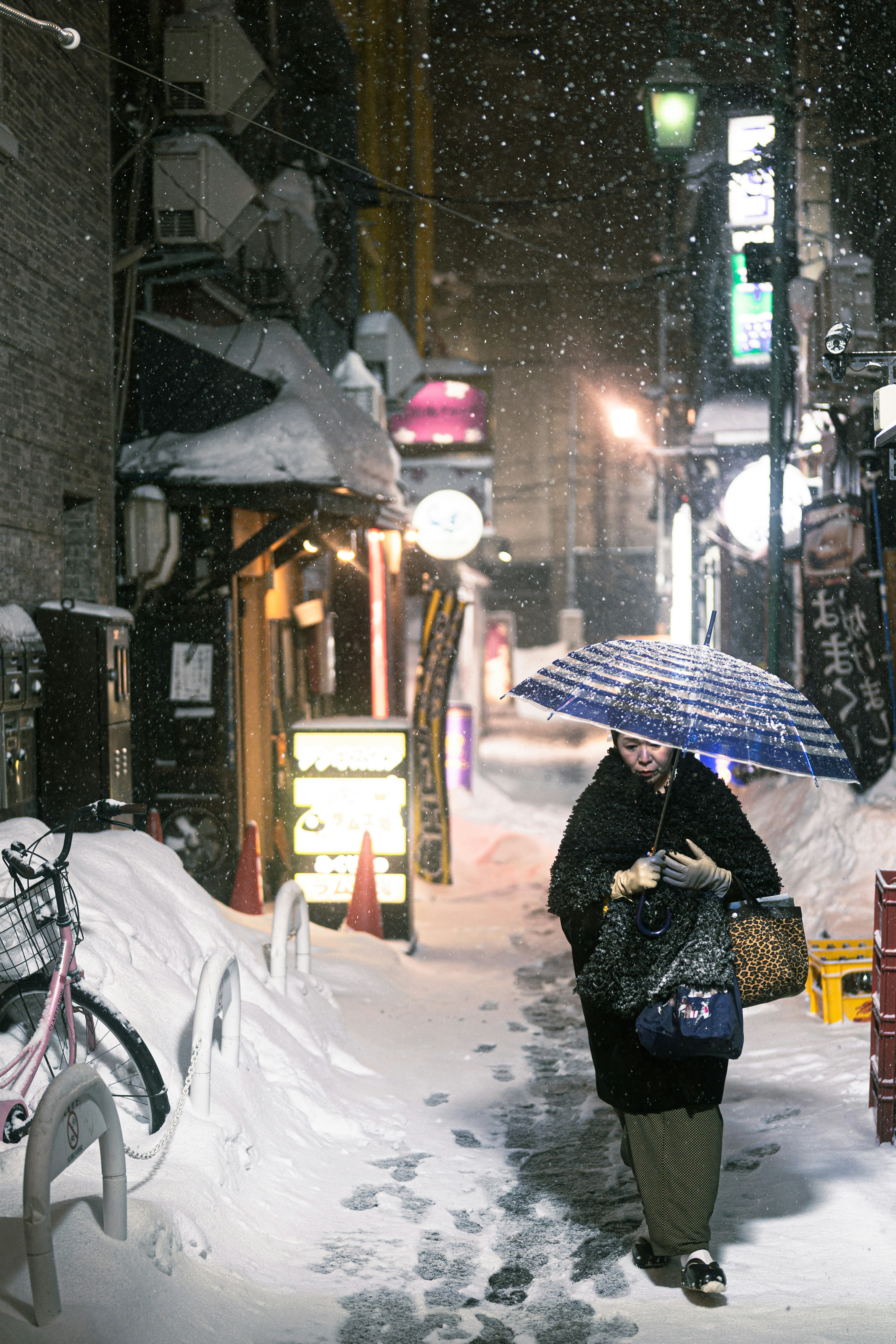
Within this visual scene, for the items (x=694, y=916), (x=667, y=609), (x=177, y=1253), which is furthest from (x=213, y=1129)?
(x=667, y=609)

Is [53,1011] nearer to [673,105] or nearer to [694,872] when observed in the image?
[694,872]

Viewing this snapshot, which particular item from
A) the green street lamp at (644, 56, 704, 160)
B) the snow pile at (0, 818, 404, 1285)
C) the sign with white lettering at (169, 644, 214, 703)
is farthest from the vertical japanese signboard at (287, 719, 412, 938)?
the green street lamp at (644, 56, 704, 160)

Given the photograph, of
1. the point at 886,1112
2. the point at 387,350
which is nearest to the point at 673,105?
the point at 387,350

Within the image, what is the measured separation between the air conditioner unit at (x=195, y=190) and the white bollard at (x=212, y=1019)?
9180mm

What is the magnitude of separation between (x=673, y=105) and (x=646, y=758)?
643 inches

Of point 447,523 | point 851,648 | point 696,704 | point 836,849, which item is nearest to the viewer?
point 696,704

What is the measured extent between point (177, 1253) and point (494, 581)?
5352 centimetres

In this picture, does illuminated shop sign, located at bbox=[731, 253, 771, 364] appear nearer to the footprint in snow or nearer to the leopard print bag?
the footprint in snow

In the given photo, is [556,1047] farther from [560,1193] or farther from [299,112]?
[299,112]

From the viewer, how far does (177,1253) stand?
162 inches

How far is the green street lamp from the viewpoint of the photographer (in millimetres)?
17562

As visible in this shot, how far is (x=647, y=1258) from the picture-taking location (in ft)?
14.7

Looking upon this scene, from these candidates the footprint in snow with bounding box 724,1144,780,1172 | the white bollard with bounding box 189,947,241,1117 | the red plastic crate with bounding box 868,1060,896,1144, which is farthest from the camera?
the footprint in snow with bounding box 724,1144,780,1172

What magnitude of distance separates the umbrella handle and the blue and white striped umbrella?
2.00ft
